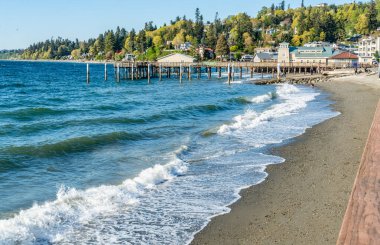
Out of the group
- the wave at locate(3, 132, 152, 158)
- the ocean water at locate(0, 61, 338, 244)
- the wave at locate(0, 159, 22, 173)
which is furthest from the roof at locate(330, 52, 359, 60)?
the wave at locate(0, 159, 22, 173)

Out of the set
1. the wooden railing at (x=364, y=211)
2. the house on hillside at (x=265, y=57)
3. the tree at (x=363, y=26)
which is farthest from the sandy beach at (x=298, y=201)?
the tree at (x=363, y=26)

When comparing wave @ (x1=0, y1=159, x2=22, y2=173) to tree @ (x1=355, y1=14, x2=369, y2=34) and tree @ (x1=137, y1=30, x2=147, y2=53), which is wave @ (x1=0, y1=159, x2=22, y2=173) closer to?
tree @ (x1=355, y1=14, x2=369, y2=34)

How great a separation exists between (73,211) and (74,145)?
8603 mm

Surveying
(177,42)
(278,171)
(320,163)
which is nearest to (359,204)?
(278,171)

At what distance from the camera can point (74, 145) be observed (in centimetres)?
1847

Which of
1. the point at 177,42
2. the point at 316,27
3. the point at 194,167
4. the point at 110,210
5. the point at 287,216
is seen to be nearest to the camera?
the point at 287,216

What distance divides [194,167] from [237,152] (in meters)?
2.61

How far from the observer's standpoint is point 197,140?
19.8m

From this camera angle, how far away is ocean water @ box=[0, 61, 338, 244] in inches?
362

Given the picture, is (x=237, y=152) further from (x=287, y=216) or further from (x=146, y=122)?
(x=146, y=122)

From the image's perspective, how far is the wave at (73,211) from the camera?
871cm

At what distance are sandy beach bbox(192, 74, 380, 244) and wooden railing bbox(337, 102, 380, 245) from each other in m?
3.35

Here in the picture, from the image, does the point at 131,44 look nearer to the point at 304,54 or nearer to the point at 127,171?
the point at 304,54

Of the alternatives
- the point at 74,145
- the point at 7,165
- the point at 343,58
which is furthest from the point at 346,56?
the point at 7,165
